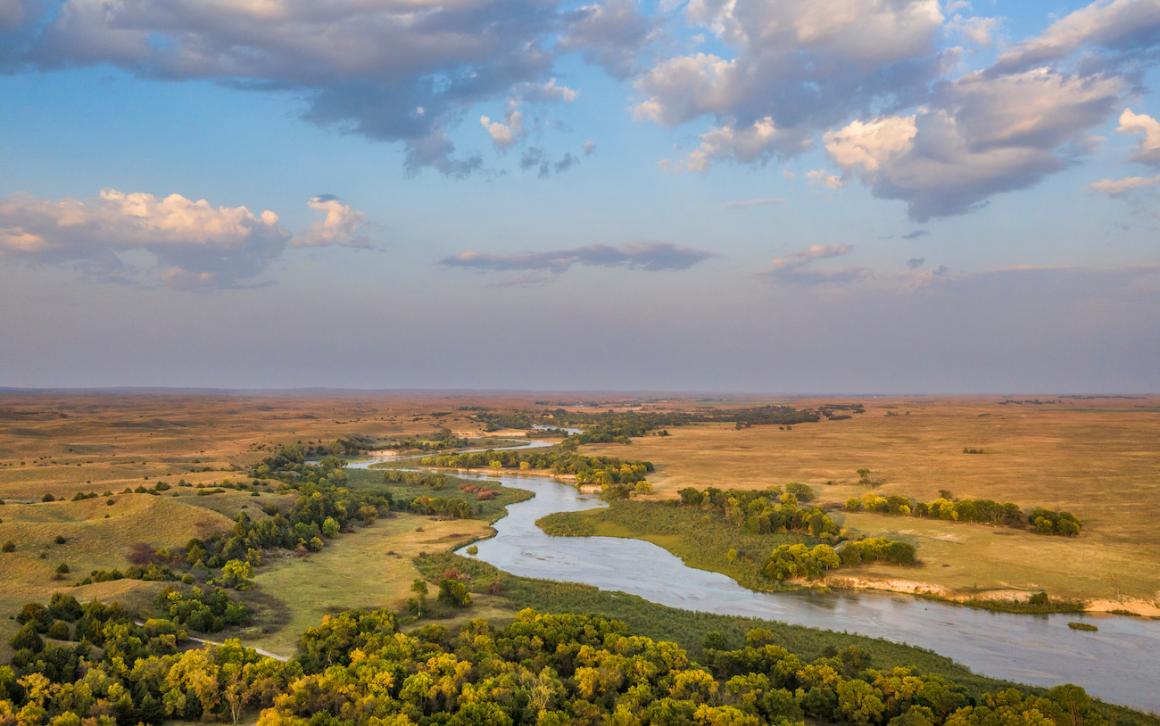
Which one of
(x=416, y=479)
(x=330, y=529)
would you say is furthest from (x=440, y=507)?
(x=416, y=479)

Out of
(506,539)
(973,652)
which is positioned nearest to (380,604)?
(506,539)

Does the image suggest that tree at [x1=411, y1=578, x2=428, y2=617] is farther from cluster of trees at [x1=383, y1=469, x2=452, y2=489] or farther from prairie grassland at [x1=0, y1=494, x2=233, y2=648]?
cluster of trees at [x1=383, y1=469, x2=452, y2=489]

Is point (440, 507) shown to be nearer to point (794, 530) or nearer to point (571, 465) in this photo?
point (571, 465)

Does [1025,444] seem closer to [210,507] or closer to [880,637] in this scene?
[880,637]

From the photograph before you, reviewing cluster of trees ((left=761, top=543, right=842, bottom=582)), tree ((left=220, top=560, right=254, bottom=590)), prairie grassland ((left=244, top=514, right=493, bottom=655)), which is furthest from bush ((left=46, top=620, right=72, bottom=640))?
cluster of trees ((left=761, top=543, right=842, bottom=582))

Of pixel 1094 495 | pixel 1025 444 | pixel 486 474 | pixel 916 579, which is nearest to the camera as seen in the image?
pixel 916 579
